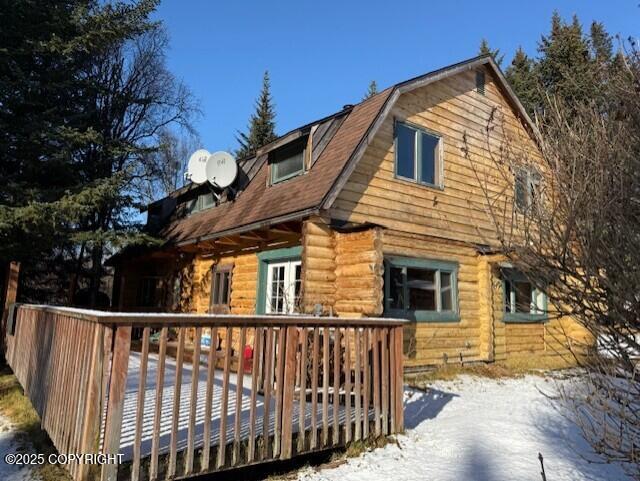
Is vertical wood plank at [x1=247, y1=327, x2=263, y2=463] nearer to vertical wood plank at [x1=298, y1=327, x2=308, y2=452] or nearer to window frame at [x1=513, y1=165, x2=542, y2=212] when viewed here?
vertical wood plank at [x1=298, y1=327, x2=308, y2=452]

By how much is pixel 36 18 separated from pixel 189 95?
920cm

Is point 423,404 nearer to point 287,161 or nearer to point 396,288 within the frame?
point 396,288

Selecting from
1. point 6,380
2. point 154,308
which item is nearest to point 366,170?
point 6,380

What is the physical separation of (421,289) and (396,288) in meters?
0.78

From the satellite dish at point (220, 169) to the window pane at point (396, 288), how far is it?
215 inches

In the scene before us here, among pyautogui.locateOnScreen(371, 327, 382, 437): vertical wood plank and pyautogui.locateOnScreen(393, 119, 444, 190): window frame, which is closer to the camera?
pyautogui.locateOnScreen(371, 327, 382, 437): vertical wood plank

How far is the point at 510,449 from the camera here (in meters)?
4.98

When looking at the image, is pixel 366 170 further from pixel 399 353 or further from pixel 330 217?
pixel 399 353

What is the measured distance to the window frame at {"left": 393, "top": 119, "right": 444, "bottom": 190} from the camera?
32.9 ft

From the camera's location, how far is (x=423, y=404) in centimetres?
679

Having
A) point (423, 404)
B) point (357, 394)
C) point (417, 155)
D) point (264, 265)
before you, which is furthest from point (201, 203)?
point (357, 394)

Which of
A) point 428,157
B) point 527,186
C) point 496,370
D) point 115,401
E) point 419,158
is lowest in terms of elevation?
point 496,370

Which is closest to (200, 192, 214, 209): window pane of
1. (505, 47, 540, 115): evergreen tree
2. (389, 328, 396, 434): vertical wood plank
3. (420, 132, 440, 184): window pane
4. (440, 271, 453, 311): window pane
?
(420, 132, 440, 184): window pane

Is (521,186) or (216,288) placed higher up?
(521,186)
